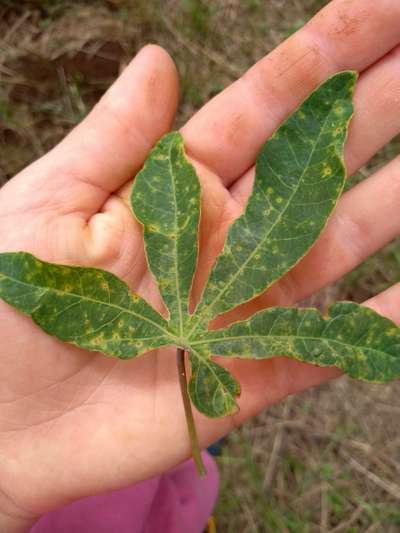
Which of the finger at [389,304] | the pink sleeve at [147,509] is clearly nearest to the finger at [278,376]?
the finger at [389,304]

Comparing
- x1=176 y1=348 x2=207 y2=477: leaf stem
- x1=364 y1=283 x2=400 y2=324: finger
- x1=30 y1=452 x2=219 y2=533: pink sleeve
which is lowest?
x1=30 y1=452 x2=219 y2=533: pink sleeve

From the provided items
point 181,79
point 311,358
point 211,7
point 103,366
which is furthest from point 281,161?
point 211,7

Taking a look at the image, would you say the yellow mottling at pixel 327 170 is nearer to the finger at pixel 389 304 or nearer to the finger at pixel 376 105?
the finger at pixel 376 105

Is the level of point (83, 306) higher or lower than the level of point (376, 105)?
lower

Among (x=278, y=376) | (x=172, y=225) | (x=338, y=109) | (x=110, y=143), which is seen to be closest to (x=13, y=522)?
(x=278, y=376)

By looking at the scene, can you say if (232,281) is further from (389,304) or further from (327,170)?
(389,304)

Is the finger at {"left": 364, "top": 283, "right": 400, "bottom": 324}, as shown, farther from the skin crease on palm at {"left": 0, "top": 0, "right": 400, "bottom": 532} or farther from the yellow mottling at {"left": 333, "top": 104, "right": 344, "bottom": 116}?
the yellow mottling at {"left": 333, "top": 104, "right": 344, "bottom": 116}

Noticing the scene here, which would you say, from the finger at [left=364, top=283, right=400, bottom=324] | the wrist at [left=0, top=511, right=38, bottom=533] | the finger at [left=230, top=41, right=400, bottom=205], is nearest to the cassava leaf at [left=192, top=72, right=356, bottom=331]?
the finger at [left=230, top=41, right=400, bottom=205]
